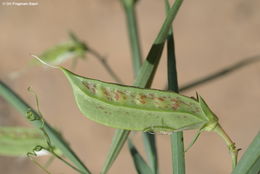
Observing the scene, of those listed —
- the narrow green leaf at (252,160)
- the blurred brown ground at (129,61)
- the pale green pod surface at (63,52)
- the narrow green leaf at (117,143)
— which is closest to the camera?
the narrow green leaf at (252,160)

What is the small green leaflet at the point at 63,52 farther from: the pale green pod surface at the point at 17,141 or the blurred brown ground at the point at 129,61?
the blurred brown ground at the point at 129,61

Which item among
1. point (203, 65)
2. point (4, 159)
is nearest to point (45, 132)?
point (203, 65)

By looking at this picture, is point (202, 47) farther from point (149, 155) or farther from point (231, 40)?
point (149, 155)

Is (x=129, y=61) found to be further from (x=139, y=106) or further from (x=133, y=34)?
(x=139, y=106)

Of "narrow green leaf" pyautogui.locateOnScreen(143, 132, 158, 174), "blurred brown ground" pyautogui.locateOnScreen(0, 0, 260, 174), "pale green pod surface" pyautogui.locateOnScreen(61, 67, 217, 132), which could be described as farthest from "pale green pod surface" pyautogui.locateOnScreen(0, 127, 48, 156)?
"blurred brown ground" pyautogui.locateOnScreen(0, 0, 260, 174)

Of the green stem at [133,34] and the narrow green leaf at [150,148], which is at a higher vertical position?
the green stem at [133,34]

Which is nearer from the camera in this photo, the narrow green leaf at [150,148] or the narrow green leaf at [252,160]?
the narrow green leaf at [252,160]

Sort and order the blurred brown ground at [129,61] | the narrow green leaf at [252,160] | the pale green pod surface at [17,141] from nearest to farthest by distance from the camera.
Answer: the narrow green leaf at [252,160], the pale green pod surface at [17,141], the blurred brown ground at [129,61]

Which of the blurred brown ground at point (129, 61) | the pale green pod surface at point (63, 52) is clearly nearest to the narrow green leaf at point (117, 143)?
the pale green pod surface at point (63, 52)
